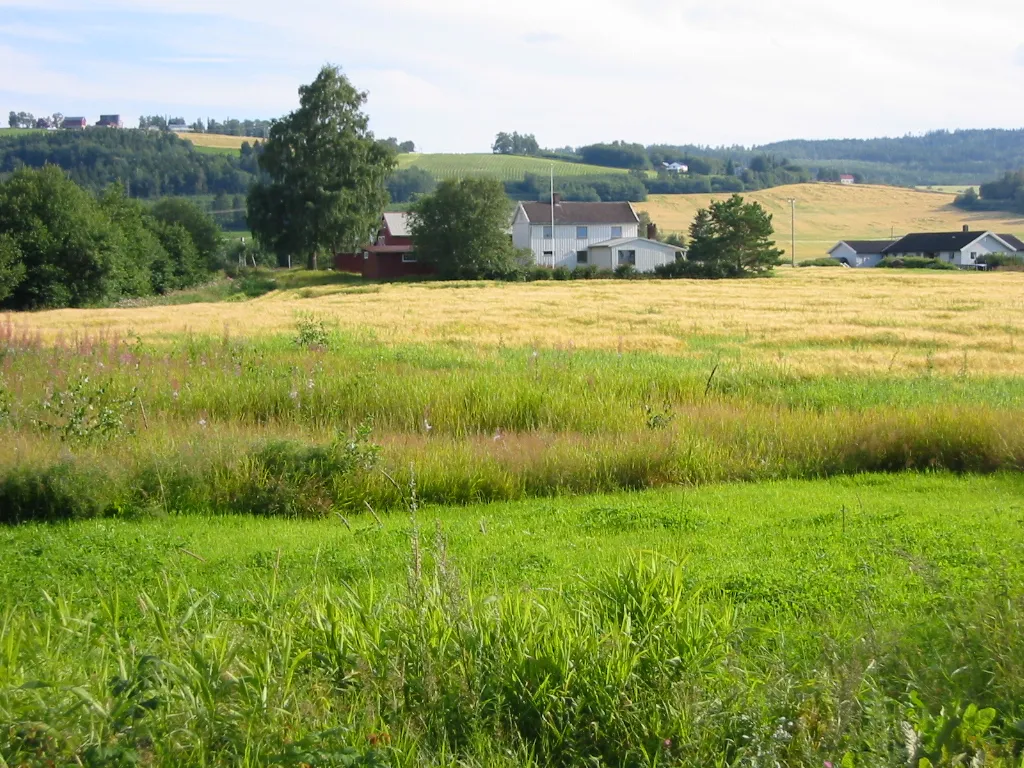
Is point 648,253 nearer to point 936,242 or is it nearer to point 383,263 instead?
point 383,263

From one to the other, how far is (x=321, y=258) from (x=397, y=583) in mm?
85409

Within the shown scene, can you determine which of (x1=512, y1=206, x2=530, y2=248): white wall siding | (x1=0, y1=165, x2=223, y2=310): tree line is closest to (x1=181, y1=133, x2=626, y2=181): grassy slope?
(x1=512, y1=206, x2=530, y2=248): white wall siding

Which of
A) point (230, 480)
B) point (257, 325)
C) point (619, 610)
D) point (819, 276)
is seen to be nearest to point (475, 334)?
point (257, 325)

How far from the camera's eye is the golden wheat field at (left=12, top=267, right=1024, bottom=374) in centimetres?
2588

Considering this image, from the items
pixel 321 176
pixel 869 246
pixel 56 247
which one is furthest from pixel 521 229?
pixel 869 246

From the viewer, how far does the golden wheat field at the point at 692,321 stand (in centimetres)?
2588

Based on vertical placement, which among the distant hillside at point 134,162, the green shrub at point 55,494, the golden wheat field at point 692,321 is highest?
the distant hillside at point 134,162

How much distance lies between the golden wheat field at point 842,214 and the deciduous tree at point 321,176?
68891mm

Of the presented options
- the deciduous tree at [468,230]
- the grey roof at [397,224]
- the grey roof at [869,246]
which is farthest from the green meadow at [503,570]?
the grey roof at [869,246]

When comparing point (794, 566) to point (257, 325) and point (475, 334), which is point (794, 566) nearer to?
point (475, 334)

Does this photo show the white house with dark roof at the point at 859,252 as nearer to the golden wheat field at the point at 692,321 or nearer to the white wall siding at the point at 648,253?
the white wall siding at the point at 648,253

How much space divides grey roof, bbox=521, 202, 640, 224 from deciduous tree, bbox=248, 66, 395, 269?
85.2 ft

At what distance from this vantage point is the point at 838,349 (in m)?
26.9

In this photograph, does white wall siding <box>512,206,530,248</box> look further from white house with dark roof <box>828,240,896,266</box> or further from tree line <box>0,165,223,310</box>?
white house with dark roof <box>828,240,896,266</box>
